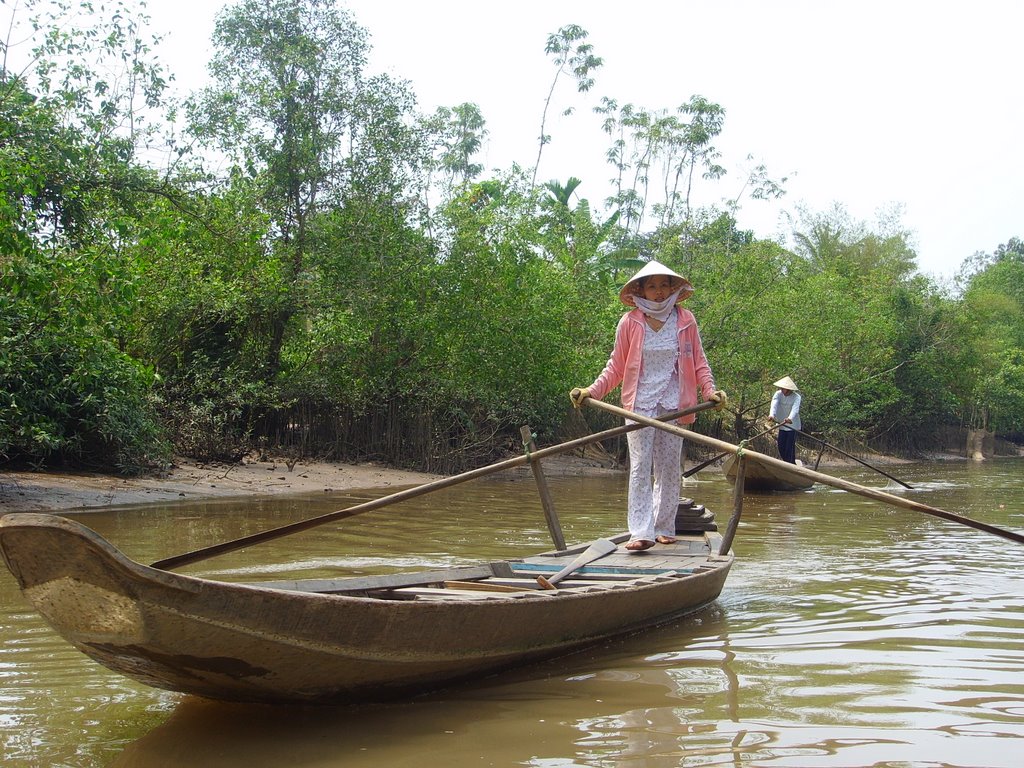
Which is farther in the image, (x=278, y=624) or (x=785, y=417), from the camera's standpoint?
(x=785, y=417)

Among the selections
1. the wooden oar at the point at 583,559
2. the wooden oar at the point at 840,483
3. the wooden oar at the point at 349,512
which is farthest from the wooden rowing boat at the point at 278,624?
the wooden oar at the point at 840,483

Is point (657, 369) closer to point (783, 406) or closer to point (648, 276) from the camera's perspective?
point (648, 276)

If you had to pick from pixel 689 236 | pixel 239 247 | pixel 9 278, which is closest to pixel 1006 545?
pixel 9 278

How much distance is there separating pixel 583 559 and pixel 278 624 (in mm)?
2226

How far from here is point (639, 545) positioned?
4.93 metres

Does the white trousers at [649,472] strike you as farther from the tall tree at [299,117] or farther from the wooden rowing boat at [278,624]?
the tall tree at [299,117]

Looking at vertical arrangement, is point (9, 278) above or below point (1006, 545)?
above

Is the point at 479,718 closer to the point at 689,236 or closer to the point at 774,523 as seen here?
the point at 774,523

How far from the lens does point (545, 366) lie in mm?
14914

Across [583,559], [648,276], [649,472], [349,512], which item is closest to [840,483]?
[649,472]

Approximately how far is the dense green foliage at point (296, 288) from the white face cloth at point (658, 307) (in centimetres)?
440

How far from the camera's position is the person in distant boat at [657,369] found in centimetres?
502

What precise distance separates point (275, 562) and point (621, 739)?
3.40m

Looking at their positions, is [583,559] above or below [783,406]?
below
